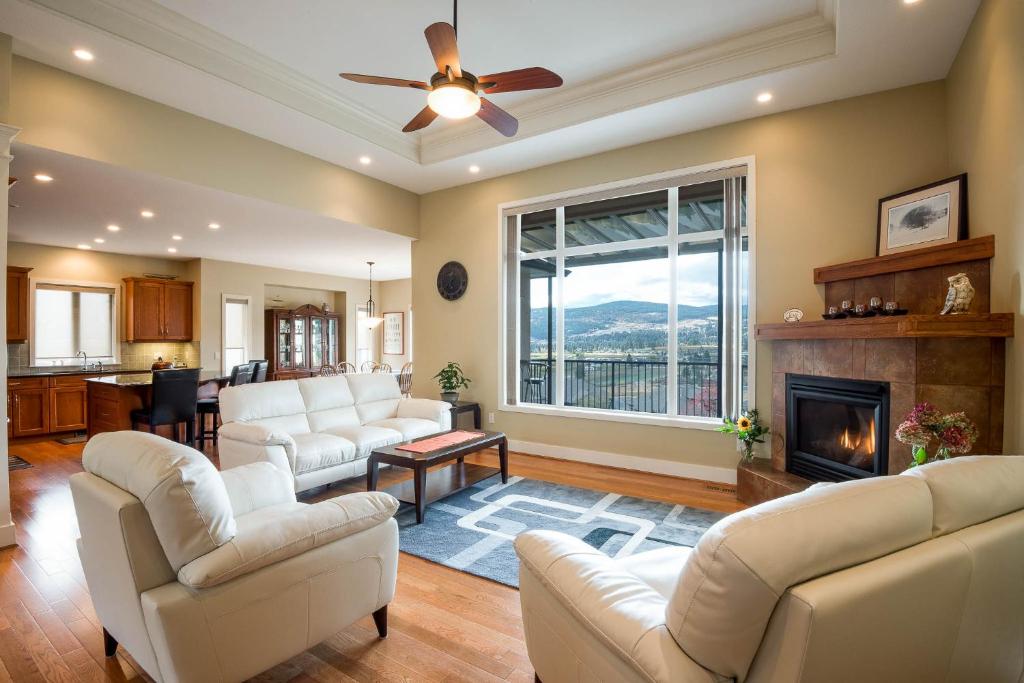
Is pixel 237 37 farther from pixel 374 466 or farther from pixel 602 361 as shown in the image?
pixel 602 361

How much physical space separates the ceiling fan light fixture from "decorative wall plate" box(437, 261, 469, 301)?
9.89 ft

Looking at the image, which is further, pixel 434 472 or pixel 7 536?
pixel 434 472

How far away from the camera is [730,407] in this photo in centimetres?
423

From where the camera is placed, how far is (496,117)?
10.3ft

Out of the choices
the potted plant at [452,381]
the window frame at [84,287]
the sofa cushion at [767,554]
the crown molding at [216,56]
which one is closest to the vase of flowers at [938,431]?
the sofa cushion at [767,554]

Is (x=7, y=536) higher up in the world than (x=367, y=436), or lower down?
lower down

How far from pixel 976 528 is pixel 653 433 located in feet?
11.4

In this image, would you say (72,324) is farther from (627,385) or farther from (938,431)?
(938,431)

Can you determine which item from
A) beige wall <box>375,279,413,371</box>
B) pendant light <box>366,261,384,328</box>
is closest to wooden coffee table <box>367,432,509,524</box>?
pendant light <box>366,261,384,328</box>

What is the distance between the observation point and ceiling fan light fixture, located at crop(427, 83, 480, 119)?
2.66m

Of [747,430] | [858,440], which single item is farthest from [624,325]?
[858,440]

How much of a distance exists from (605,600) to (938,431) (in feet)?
7.17

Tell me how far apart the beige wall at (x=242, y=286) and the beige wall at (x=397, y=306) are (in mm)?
1079

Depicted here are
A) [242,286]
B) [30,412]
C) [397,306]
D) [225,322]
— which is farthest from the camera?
[397,306]
